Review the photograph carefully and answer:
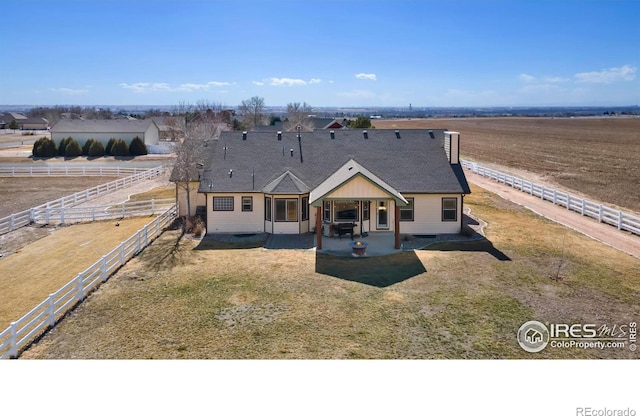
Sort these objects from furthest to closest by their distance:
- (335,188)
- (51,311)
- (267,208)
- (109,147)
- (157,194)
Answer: (109,147) → (157,194) → (267,208) → (335,188) → (51,311)

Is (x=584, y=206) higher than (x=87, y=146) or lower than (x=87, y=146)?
lower

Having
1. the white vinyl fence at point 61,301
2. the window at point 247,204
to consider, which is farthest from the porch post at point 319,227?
the white vinyl fence at point 61,301

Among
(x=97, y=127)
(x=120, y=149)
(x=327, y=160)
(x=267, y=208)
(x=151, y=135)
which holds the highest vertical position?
(x=97, y=127)

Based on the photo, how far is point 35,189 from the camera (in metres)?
39.6

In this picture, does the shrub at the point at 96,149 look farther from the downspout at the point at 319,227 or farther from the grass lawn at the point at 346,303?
the downspout at the point at 319,227

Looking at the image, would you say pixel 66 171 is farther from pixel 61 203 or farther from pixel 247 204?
pixel 247 204

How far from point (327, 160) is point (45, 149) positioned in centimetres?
5153

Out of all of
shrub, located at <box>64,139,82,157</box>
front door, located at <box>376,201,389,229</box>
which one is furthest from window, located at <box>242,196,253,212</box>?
shrub, located at <box>64,139,82,157</box>

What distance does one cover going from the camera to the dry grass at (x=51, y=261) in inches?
635

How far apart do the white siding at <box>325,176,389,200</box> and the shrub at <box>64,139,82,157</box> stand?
52.6 m

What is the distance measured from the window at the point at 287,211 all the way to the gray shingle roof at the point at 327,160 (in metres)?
0.87

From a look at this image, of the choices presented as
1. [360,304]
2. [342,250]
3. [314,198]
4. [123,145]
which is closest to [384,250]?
[342,250]

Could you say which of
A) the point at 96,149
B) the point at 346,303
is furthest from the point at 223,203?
the point at 96,149

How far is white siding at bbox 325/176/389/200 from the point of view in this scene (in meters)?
21.9
